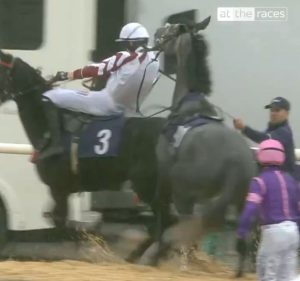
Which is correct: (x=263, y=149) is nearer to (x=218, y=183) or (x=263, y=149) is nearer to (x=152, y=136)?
(x=218, y=183)

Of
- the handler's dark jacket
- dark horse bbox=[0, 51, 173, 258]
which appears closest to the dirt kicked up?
dark horse bbox=[0, 51, 173, 258]

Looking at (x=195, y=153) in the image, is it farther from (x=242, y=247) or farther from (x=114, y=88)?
(x=114, y=88)

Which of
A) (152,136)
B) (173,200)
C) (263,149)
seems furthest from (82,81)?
(263,149)

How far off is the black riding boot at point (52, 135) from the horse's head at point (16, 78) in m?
0.27

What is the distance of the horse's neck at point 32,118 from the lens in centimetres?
1088

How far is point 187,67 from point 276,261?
297cm

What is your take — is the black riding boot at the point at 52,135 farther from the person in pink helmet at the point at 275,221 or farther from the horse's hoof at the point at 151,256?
the person in pink helmet at the point at 275,221

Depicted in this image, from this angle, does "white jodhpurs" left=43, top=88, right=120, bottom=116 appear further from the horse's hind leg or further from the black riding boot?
the horse's hind leg

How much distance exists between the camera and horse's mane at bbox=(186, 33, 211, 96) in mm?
10117

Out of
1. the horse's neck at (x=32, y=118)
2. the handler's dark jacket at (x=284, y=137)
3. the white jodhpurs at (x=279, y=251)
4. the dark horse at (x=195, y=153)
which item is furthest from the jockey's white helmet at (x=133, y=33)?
the white jodhpurs at (x=279, y=251)

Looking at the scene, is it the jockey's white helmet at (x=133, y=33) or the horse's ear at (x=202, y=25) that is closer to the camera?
the horse's ear at (x=202, y=25)

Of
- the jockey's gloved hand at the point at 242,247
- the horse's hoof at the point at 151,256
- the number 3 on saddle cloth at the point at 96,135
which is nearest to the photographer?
the jockey's gloved hand at the point at 242,247

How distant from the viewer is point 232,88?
10703 mm

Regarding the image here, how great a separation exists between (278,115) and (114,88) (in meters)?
1.86
